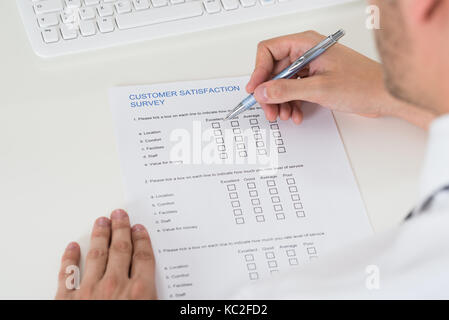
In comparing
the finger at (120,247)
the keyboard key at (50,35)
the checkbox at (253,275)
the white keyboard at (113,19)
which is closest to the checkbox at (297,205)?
the checkbox at (253,275)

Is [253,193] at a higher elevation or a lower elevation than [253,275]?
higher

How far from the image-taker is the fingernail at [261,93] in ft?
2.62

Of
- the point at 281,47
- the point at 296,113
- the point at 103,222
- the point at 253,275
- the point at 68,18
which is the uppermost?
the point at 68,18

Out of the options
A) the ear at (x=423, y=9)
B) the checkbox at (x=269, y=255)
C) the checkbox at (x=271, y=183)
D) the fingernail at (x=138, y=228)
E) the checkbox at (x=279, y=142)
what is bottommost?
the checkbox at (x=269, y=255)

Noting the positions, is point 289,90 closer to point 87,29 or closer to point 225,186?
point 225,186

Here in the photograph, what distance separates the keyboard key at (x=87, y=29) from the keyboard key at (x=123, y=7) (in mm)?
46

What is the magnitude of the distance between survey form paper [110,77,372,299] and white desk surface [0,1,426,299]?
0.03 metres

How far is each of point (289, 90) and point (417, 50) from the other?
262 millimetres

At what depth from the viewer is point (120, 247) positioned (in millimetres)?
708

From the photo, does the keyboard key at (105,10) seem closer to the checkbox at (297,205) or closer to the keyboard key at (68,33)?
the keyboard key at (68,33)

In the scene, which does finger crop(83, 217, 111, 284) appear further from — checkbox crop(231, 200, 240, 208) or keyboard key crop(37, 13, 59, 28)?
keyboard key crop(37, 13, 59, 28)

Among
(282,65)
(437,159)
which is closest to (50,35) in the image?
(282,65)
